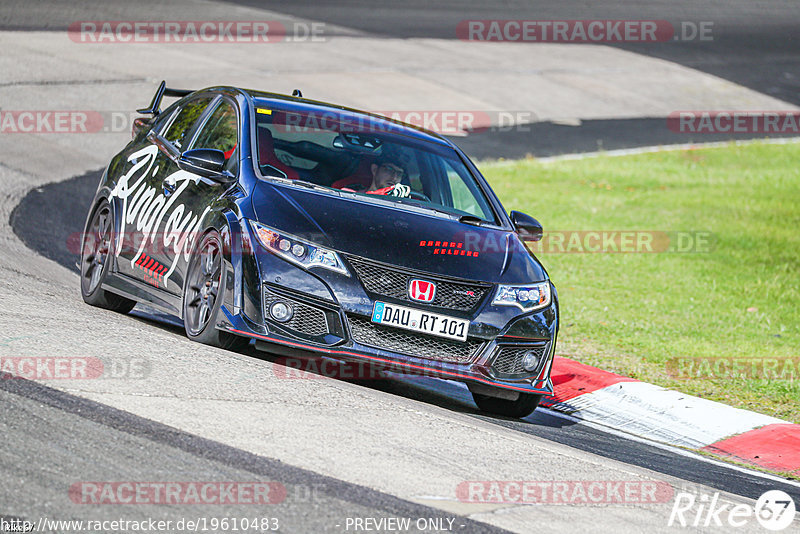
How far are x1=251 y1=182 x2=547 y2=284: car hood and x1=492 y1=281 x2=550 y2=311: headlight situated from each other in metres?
0.05

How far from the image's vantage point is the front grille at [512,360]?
727 cm

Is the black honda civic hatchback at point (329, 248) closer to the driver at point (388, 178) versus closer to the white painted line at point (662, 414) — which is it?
the driver at point (388, 178)

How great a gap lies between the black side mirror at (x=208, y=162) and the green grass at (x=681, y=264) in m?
3.93

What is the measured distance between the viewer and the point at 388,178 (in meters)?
8.16

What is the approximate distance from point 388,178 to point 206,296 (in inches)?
62.4

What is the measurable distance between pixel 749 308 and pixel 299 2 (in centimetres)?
2034

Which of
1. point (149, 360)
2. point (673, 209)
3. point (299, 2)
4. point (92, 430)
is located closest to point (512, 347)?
point (149, 360)

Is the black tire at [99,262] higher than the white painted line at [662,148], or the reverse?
the white painted line at [662,148]

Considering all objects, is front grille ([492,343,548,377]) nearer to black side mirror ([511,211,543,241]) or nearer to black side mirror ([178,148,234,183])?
black side mirror ([511,211,543,241])

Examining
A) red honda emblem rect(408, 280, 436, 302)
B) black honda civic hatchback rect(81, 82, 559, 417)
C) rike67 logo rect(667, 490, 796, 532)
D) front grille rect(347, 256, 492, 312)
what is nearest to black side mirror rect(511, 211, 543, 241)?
black honda civic hatchback rect(81, 82, 559, 417)

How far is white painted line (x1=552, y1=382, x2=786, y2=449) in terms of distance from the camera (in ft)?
27.7

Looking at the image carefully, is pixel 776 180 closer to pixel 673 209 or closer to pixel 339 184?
pixel 673 209

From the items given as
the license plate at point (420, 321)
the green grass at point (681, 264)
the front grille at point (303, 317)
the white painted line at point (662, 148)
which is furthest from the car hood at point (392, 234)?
the white painted line at point (662, 148)

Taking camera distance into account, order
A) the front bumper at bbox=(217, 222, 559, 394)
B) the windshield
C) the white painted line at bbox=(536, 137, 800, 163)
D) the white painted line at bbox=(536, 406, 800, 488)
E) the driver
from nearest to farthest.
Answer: the front bumper at bbox=(217, 222, 559, 394)
the white painted line at bbox=(536, 406, 800, 488)
the windshield
the driver
the white painted line at bbox=(536, 137, 800, 163)
